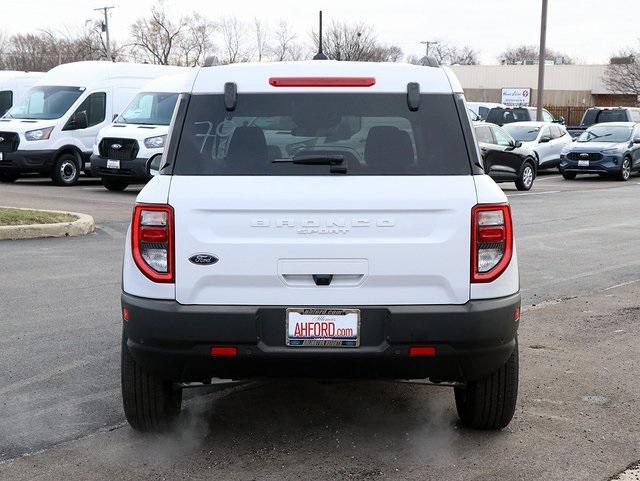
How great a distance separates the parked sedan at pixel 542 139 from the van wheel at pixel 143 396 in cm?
2255

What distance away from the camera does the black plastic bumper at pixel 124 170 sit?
19.1 meters

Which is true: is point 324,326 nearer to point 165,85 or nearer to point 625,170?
point 165,85

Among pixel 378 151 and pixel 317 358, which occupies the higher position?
pixel 378 151

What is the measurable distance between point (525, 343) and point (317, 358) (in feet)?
10.4

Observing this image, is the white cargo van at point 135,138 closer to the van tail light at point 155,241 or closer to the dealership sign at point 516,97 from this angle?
the van tail light at point 155,241

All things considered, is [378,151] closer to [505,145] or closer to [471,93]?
[505,145]

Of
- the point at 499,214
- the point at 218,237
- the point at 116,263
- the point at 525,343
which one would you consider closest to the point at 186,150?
the point at 218,237

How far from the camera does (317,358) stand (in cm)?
430

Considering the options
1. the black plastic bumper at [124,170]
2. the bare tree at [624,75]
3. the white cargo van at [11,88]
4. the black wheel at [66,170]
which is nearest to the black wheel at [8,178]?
the black wheel at [66,170]

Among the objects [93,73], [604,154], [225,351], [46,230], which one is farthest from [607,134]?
[225,351]

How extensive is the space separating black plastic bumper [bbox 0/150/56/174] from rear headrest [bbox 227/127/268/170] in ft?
56.3

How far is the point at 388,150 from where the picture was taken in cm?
452

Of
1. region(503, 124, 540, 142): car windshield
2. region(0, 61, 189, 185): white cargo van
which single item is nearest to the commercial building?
region(503, 124, 540, 142): car windshield

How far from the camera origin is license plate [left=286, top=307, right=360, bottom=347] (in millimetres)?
4281
